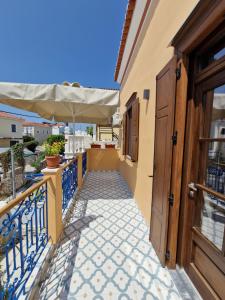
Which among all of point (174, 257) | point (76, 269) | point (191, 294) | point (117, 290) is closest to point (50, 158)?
point (76, 269)

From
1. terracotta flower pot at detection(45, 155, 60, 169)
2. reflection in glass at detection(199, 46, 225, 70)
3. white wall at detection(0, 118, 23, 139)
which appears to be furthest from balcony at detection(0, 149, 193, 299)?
white wall at detection(0, 118, 23, 139)

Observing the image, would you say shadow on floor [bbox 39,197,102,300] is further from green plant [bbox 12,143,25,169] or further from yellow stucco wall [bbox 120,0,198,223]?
green plant [bbox 12,143,25,169]

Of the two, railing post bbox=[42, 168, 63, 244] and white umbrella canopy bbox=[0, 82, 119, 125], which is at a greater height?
white umbrella canopy bbox=[0, 82, 119, 125]

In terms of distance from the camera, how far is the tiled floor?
4.88ft

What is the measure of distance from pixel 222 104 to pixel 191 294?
1.90m

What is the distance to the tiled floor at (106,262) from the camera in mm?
1486

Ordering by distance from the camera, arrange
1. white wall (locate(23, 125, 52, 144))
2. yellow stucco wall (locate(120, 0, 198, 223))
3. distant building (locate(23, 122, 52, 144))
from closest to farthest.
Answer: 1. yellow stucco wall (locate(120, 0, 198, 223))
2. distant building (locate(23, 122, 52, 144))
3. white wall (locate(23, 125, 52, 144))

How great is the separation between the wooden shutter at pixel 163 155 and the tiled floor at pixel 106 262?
258 millimetres

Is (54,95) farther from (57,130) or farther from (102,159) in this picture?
(57,130)

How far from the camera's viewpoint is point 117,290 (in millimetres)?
1504

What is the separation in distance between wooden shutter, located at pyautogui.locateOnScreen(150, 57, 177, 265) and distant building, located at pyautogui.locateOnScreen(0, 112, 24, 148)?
25.1 meters

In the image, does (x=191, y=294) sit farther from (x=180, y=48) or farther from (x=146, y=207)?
(x=180, y=48)

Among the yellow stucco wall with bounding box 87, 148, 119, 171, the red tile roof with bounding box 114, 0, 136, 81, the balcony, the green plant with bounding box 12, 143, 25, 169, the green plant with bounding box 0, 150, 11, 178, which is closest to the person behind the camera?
the balcony

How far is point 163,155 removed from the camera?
1801 millimetres
